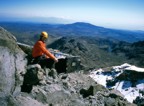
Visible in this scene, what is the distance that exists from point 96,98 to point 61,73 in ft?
9.58

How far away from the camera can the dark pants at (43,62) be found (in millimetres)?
11547

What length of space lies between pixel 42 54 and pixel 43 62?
2.35 feet

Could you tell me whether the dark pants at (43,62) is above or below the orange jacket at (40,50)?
below

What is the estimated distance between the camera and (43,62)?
12.2 m

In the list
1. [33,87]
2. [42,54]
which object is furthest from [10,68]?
[42,54]

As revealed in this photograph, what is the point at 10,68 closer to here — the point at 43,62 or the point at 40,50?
the point at 40,50

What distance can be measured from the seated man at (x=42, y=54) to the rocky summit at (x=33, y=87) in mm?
425

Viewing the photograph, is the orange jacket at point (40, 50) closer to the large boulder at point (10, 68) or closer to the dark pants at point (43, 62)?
the dark pants at point (43, 62)

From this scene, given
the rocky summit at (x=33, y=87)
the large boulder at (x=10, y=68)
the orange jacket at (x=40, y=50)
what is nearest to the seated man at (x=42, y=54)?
the orange jacket at (x=40, y=50)

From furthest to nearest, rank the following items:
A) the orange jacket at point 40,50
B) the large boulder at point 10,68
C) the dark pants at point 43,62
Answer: the dark pants at point 43,62 < the orange jacket at point 40,50 < the large boulder at point 10,68

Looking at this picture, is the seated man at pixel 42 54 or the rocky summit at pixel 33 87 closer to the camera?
the rocky summit at pixel 33 87

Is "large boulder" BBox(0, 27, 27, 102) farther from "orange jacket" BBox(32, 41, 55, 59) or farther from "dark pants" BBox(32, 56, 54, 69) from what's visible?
"dark pants" BBox(32, 56, 54, 69)

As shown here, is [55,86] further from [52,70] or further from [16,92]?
[16,92]

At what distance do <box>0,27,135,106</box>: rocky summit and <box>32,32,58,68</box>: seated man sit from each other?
425 millimetres
